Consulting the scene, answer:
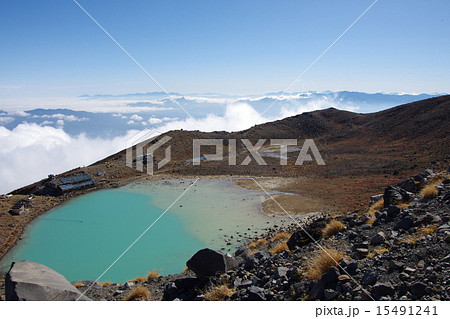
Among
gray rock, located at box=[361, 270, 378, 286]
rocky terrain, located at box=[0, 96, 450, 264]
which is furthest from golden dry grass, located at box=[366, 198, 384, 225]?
rocky terrain, located at box=[0, 96, 450, 264]

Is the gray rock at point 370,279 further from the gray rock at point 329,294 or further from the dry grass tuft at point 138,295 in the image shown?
the dry grass tuft at point 138,295

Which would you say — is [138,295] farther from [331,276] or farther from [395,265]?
[395,265]

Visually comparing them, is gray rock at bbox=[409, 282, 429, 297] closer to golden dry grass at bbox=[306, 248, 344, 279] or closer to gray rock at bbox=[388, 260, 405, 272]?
gray rock at bbox=[388, 260, 405, 272]

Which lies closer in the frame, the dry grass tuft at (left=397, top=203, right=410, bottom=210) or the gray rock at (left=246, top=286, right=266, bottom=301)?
the gray rock at (left=246, top=286, right=266, bottom=301)

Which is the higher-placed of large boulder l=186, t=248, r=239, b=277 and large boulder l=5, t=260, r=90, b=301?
large boulder l=5, t=260, r=90, b=301

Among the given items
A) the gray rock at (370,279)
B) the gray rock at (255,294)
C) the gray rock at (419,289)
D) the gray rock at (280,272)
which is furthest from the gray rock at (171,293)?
the gray rock at (419,289)

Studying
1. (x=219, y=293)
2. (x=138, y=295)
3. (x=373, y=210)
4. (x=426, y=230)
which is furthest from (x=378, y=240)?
(x=138, y=295)

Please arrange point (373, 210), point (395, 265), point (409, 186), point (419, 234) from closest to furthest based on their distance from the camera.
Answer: point (395, 265), point (419, 234), point (373, 210), point (409, 186)
